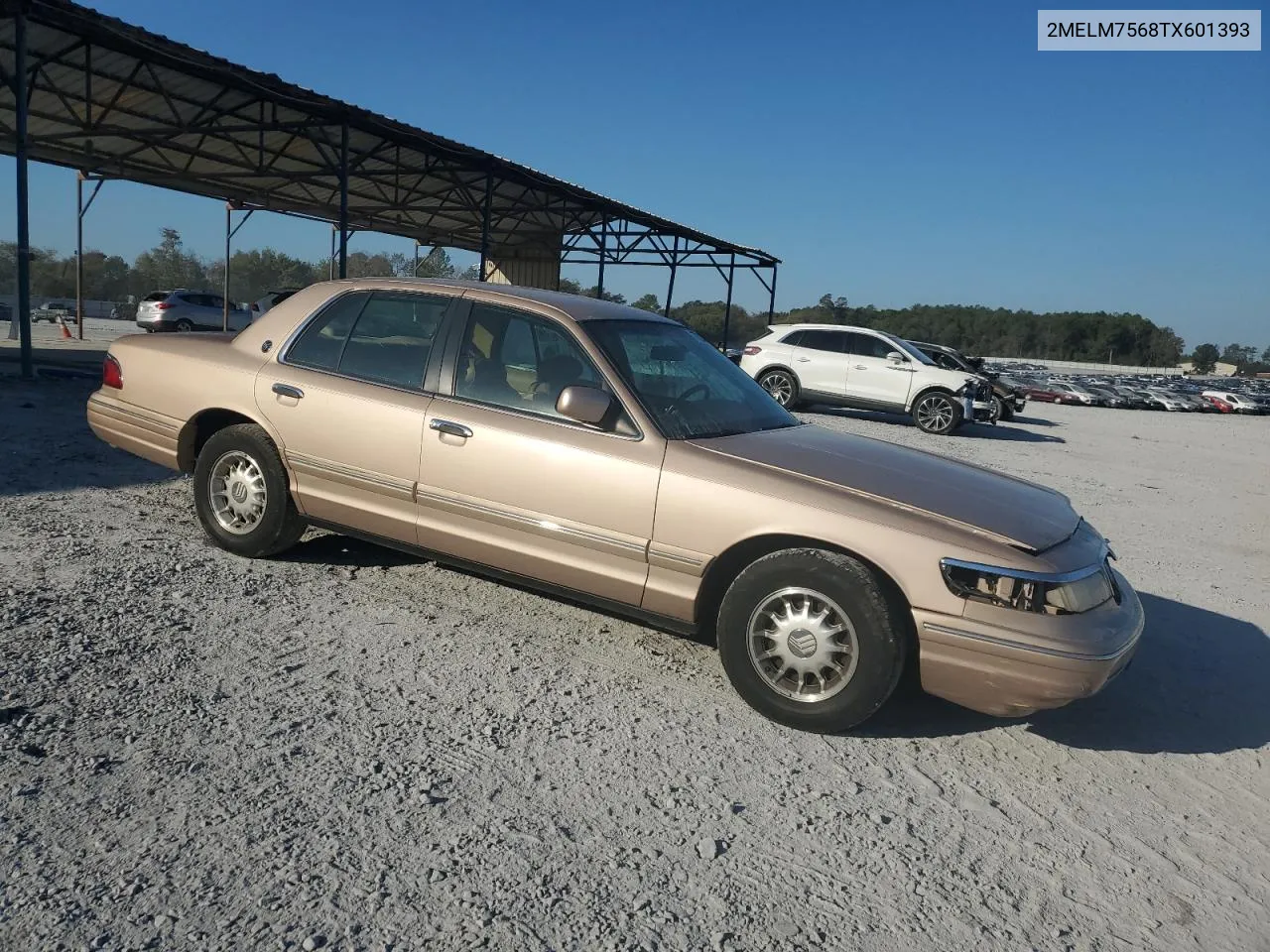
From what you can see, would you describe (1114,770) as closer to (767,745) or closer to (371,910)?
(767,745)

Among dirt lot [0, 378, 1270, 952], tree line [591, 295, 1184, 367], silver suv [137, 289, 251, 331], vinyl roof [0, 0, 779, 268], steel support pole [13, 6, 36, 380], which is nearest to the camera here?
dirt lot [0, 378, 1270, 952]

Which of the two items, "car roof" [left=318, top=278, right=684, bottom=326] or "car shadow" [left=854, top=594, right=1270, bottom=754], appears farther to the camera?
"car roof" [left=318, top=278, right=684, bottom=326]

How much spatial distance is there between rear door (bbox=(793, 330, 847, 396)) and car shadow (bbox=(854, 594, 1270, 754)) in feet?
37.5

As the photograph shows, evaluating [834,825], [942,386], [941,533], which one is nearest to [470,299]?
[941,533]

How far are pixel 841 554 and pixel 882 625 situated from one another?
30cm

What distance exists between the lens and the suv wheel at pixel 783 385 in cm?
1609

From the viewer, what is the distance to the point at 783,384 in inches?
640

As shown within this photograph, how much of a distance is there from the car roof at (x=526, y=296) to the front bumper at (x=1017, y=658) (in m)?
2.11

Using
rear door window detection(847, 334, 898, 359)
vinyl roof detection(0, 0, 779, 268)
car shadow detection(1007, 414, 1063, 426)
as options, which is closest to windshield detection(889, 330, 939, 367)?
rear door window detection(847, 334, 898, 359)

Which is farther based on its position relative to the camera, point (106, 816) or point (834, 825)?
point (834, 825)

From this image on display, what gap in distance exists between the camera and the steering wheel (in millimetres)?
3979

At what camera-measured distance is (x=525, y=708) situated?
3344 millimetres

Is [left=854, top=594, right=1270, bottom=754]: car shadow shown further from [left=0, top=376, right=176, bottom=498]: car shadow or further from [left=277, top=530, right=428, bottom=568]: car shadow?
[left=0, top=376, right=176, bottom=498]: car shadow

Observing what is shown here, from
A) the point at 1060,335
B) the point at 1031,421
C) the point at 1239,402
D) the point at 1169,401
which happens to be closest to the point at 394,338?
the point at 1031,421
